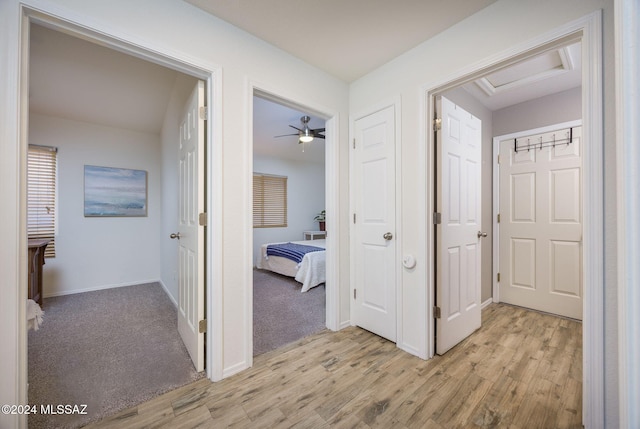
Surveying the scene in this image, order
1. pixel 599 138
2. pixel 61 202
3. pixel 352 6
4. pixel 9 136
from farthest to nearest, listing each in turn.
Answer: pixel 61 202, pixel 352 6, pixel 599 138, pixel 9 136

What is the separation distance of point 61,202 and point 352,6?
177 inches

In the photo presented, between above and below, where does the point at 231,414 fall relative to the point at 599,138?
below

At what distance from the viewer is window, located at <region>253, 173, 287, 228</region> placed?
5.97 metres

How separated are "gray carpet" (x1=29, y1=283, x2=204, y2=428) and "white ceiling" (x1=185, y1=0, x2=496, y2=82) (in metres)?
2.48

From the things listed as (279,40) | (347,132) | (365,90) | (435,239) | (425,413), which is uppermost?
(279,40)

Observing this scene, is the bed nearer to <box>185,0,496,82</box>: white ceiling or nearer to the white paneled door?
the white paneled door

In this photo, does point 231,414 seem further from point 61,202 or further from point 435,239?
point 61,202

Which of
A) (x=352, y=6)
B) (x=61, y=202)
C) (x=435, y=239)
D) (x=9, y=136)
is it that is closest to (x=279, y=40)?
(x=352, y=6)

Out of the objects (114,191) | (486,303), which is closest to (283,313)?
(486,303)

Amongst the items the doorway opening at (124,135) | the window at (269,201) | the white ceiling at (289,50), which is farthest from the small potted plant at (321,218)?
the doorway opening at (124,135)

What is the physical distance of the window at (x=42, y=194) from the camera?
3.45 m

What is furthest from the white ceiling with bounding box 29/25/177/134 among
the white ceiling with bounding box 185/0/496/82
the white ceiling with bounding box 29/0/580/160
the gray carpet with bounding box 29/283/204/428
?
the gray carpet with bounding box 29/283/204/428

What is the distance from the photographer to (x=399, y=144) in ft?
6.99

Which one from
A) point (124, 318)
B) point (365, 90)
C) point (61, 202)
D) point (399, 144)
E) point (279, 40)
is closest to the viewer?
point (279, 40)
